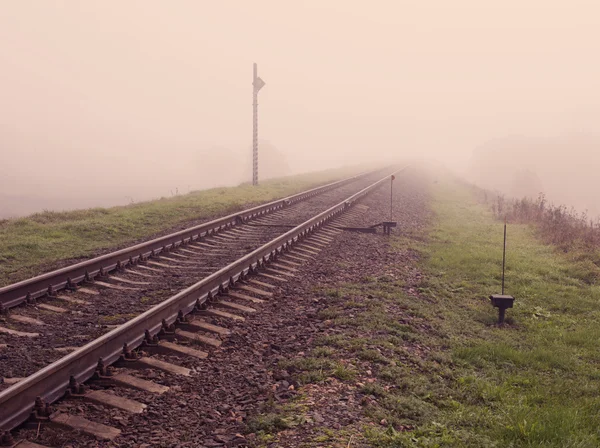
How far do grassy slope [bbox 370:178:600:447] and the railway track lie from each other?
8.07 feet

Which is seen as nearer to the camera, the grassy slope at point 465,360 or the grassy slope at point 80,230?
the grassy slope at point 465,360

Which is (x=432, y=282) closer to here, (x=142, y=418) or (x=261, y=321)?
(x=261, y=321)

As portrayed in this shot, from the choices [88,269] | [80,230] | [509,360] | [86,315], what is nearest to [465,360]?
[509,360]

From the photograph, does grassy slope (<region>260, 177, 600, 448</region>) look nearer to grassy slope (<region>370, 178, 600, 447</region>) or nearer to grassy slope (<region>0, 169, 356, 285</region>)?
grassy slope (<region>370, 178, 600, 447</region>)

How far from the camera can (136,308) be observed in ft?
22.9

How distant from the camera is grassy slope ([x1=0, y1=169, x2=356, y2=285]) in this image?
10.4m

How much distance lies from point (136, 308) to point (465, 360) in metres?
4.36

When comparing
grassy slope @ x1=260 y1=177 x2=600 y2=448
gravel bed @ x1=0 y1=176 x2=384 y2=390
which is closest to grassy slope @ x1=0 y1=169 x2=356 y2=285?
gravel bed @ x1=0 y1=176 x2=384 y2=390

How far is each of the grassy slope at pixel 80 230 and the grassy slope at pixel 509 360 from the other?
23.4 ft

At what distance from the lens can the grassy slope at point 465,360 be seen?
14.4ft

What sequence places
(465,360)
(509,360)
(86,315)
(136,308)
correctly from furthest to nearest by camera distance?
(136,308) < (86,315) < (509,360) < (465,360)

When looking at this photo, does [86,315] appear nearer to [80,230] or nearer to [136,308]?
[136,308]

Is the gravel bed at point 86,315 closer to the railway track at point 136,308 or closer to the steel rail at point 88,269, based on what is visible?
the railway track at point 136,308

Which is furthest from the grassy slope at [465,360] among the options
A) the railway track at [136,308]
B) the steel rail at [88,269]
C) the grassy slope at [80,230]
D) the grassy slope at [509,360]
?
the grassy slope at [80,230]
